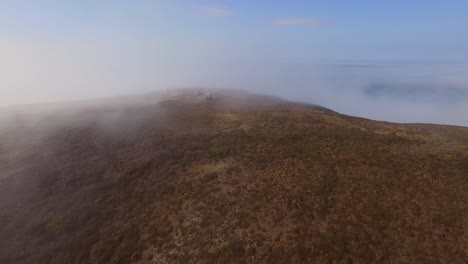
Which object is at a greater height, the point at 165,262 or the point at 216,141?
the point at 216,141

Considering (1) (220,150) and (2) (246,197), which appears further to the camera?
(1) (220,150)

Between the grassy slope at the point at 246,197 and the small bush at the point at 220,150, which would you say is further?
the small bush at the point at 220,150

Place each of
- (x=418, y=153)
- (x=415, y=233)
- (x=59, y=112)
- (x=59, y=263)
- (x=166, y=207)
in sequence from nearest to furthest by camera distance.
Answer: (x=415, y=233) < (x=59, y=263) < (x=166, y=207) < (x=418, y=153) < (x=59, y=112)

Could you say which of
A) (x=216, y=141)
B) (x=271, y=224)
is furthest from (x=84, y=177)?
(x=271, y=224)

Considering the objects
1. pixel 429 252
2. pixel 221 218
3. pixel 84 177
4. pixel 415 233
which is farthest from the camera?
pixel 84 177

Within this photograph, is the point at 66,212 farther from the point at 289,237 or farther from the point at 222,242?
the point at 289,237

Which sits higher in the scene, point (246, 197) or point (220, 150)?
point (220, 150)

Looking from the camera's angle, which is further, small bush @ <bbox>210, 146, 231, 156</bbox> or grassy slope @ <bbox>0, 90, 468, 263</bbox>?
small bush @ <bbox>210, 146, 231, 156</bbox>

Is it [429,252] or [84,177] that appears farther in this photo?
[84,177]
